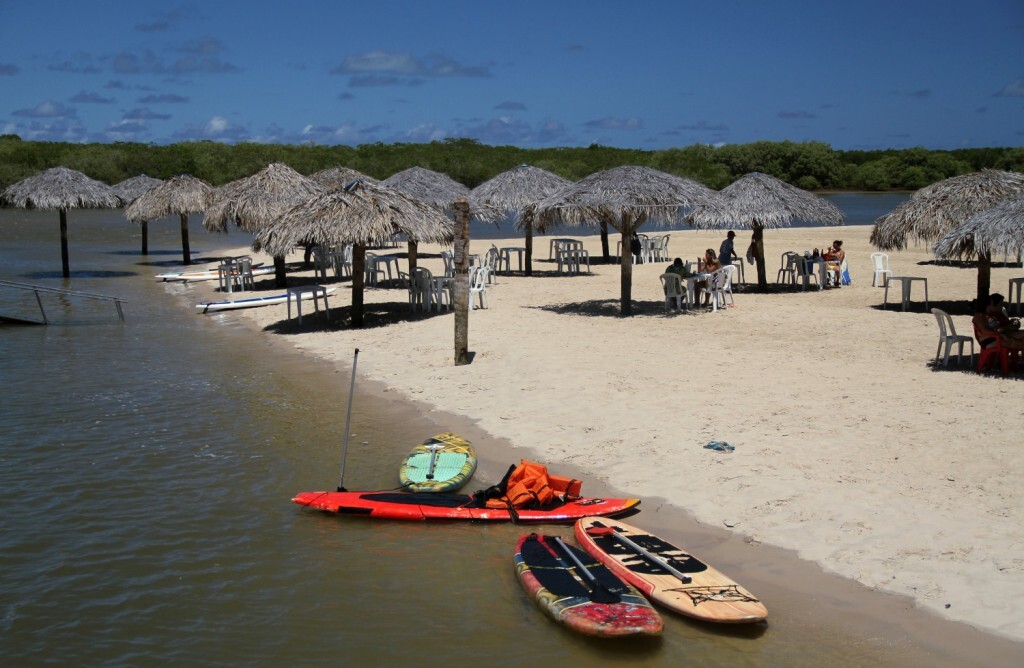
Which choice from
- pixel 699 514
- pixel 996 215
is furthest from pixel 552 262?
pixel 699 514

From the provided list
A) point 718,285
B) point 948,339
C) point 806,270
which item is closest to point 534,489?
point 948,339

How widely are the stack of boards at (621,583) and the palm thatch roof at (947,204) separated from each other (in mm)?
11118

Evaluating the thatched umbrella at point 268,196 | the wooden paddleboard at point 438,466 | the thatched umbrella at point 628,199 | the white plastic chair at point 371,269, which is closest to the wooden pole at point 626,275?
the thatched umbrella at point 628,199

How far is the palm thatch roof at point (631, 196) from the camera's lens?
50.4 feet

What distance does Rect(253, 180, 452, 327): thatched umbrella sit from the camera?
15070 mm

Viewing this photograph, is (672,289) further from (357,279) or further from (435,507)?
(435,507)

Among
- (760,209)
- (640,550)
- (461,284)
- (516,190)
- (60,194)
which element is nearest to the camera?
(640,550)

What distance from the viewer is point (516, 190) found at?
22.8 m

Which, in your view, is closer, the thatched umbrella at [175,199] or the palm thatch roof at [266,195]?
the palm thatch roof at [266,195]

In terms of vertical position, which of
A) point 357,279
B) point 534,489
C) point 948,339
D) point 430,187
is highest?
point 430,187

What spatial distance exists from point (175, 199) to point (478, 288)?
40.0 feet

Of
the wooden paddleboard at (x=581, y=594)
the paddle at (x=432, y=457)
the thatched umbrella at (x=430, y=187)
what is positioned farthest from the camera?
the thatched umbrella at (x=430, y=187)

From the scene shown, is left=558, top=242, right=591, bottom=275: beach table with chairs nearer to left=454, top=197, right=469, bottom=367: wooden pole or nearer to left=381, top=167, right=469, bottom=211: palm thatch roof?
left=381, top=167, right=469, bottom=211: palm thatch roof

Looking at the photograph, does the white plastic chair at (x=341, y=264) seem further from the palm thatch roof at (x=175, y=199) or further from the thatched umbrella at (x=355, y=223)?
the thatched umbrella at (x=355, y=223)
